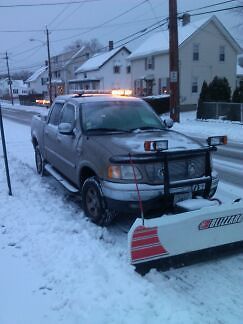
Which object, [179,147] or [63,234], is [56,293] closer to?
[63,234]

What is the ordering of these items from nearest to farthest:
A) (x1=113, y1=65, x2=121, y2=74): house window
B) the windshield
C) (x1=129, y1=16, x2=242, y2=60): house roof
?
the windshield < (x1=129, y1=16, x2=242, y2=60): house roof < (x1=113, y1=65, x2=121, y2=74): house window

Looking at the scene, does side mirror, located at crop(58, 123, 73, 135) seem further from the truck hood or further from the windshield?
the truck hood

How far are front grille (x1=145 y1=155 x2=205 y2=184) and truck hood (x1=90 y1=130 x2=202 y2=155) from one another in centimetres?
19

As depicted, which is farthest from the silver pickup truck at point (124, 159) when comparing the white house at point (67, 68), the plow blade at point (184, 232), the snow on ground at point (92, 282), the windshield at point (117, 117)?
the white house at point (67, 68)

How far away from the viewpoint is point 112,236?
5609 millimetres

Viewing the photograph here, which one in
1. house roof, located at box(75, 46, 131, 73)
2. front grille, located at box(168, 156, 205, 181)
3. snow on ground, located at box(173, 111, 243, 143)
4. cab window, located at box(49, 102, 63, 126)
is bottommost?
snow on ground, located at box(173, 111, 243, 143)

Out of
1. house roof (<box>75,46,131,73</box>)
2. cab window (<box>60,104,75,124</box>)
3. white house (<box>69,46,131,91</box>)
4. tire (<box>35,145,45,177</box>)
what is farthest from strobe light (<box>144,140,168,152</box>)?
house roof (<box>75,46,131,73</box>)

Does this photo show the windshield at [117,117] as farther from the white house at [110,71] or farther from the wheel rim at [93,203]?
the white house at [110,71]

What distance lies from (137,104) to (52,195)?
2170 mm

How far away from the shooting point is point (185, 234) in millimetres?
4484

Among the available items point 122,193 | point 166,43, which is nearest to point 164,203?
point 122,193

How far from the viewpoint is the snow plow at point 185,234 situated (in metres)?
4.32

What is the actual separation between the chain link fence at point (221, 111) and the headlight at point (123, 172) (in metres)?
18.3

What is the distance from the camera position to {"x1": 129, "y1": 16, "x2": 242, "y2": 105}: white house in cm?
3947
